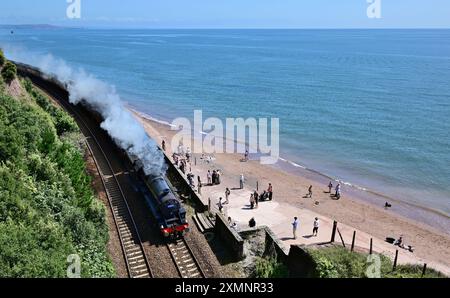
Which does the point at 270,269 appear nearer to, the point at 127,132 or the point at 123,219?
the point at 123,219

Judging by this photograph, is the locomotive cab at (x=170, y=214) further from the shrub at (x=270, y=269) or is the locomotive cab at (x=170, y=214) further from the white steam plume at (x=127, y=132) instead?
the shrub at (x=270, y=269)

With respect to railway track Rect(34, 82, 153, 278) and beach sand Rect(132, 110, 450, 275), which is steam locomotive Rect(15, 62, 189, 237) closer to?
railway track Rect(34, 82, 153, 278)

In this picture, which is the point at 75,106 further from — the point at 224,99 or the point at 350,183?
the point at 224,99

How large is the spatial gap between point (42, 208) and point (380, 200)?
30.5 meters

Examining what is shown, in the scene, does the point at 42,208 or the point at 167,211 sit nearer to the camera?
the point at 42,208

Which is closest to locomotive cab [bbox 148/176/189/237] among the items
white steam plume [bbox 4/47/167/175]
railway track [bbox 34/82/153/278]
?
railway track [bbox 34/82/153/278]

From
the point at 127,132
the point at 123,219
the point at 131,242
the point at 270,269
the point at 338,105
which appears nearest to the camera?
the point at 270,269

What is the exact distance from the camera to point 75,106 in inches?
1833

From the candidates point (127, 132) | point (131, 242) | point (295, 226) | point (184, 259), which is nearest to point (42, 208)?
point (131, 242)

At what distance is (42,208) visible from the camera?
56.5ft

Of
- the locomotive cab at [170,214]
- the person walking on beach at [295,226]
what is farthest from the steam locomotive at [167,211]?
the person walking on beach at [295,226]

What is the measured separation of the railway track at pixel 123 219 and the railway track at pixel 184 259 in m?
1.41

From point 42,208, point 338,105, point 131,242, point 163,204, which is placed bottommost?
point 131,242

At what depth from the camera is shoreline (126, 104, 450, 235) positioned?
33.8 metres
